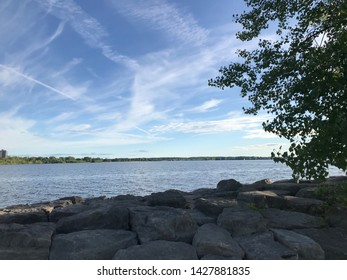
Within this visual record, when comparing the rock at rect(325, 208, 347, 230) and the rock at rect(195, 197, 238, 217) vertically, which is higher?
the rock at rect(195, 197, 238, 217)

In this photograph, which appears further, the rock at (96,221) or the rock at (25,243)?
the rock at (96,221)

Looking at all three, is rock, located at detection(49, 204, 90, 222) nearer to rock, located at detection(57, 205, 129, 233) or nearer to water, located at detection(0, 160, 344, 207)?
rock, located at detection(57, 205, 129, 233)

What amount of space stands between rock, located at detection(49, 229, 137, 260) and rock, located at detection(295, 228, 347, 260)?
5.08 metres

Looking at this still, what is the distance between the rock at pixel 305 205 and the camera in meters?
12.2

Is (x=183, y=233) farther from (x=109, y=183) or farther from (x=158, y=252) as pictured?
(x=109, y=183)

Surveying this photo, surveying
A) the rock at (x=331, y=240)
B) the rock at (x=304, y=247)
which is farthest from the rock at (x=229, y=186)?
the rock at (x=304, y=247)

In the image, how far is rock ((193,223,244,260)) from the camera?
7.96 metres

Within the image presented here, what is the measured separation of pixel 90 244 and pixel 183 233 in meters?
2.52

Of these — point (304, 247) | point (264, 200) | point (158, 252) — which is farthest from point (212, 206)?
point (158, 252)

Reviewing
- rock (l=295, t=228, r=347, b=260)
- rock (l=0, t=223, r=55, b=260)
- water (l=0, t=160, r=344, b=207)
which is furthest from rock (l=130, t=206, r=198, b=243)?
water (l=0, t=160, r=344, b=207)

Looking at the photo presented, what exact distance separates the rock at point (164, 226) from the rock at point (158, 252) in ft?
3.07

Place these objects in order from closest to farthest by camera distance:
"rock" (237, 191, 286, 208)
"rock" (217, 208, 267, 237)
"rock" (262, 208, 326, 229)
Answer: "rock" (217, 208, 267, 237) < "rock" (262, 208, 326, 229) < "rock" (237, 191, 286, 208)

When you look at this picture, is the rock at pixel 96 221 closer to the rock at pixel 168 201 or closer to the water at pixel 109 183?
Answer: the rock at pixel 168 201
